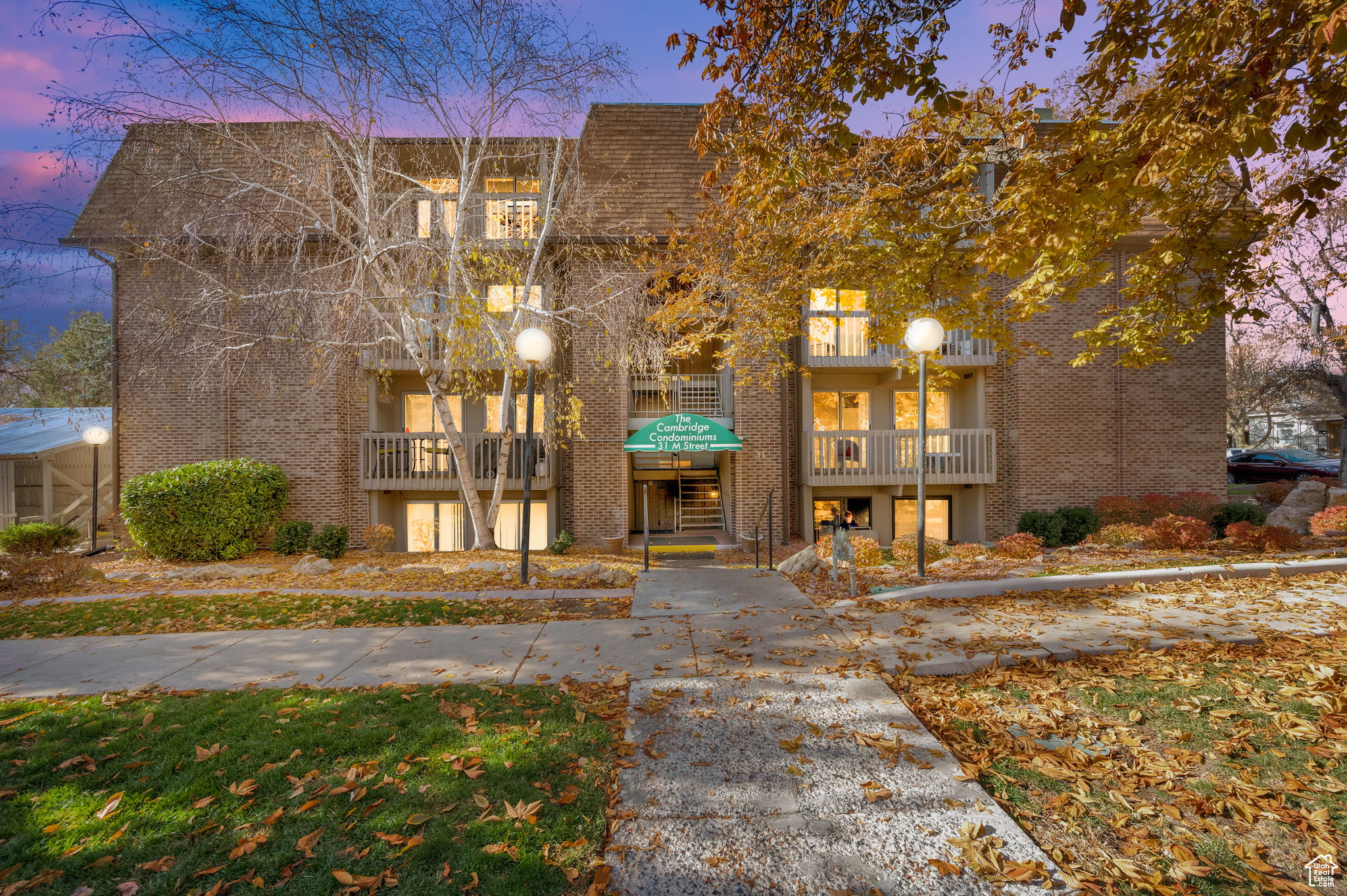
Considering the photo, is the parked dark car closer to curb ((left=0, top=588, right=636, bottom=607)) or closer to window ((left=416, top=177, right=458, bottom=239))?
curb ((left=0, top=588, right=636, bottom=607))

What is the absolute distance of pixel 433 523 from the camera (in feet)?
47.7

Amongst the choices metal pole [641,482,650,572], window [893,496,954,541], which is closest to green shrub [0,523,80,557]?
metal pole [641,482,650,572]

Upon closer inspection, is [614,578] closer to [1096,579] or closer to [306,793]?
[306,793]

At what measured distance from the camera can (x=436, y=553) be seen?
37.1 feet

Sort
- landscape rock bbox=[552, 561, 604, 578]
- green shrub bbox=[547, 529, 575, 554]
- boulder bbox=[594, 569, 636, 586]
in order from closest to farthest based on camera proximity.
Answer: boulder bbox=[594, 569, 636, 586], landscape rock bbox=[552, 561, 604, 578], green shrub bbox=[547, 529, 575, 554]

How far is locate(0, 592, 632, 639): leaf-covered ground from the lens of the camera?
6043 millimetres

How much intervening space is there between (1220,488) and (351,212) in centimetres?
1946

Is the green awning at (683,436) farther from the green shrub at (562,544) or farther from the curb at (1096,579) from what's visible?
the curb at (1096,579)

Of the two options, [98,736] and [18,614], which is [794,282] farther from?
[18,614]

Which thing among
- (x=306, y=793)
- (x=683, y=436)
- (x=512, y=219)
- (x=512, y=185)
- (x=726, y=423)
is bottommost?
(x=306, y=793)

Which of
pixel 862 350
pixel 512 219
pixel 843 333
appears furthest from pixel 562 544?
pixel 862 350

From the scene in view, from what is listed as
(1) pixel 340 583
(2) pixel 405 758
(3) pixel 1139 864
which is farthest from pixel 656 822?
(1) pixel 340 583

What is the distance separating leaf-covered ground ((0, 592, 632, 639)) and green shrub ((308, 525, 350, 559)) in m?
4.97

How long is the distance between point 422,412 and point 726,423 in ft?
26.7
